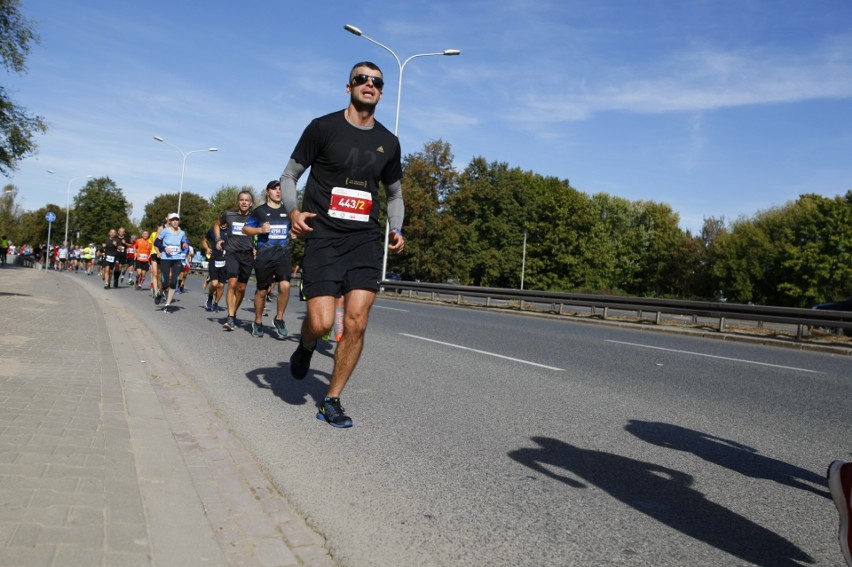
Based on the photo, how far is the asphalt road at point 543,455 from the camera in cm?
307

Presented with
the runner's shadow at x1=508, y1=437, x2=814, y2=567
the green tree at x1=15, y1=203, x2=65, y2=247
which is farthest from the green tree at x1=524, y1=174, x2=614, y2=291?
the green tree at x1=15, y1=203, x2=65, y2=247

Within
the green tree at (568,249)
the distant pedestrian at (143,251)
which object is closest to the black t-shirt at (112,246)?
the distant pedestrian at (143,251)

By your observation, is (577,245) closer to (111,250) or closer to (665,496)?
(111,250)

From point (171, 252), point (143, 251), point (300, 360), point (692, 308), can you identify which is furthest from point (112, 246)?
point (300, 360)

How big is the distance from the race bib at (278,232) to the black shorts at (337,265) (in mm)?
5230

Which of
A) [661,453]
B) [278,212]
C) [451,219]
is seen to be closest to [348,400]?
[661,453]

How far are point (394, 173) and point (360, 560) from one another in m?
2.96

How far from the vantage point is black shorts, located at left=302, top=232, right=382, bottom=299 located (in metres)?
4.85

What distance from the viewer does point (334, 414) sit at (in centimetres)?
490

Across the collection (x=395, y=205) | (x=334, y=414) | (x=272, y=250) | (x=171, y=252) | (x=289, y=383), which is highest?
(x=395, y=205)

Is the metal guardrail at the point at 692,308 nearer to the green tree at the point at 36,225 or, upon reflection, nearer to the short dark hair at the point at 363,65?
the short dark hair at the point at 363,65

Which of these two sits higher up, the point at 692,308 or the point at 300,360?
the point at 692,308

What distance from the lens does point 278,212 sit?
10.0 metres

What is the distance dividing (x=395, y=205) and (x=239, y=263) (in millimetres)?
6477
